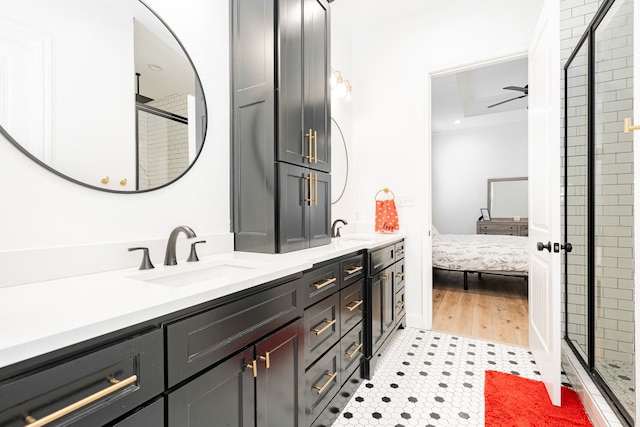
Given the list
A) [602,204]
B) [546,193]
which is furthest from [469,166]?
[546,193]

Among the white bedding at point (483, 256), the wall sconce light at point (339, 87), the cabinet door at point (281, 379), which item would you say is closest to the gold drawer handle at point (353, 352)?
the cabinet door at point (281, 379)

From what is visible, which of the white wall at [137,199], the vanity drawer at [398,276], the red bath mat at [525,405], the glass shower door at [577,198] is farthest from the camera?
the vanity drawer at [398,276]

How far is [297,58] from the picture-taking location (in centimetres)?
171

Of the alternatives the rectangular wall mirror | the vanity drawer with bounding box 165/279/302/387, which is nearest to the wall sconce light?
the vanity drawer with bounding box 165/279/302/387

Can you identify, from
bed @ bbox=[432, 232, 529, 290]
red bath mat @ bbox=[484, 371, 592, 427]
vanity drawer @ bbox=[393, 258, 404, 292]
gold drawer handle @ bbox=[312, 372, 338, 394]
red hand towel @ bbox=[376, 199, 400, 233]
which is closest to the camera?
gold drawer handle @ bbox=[312, 372, 338, 394]

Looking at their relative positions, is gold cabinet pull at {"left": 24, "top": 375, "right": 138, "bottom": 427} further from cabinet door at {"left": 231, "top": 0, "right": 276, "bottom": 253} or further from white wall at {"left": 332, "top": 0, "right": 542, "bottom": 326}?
white wall at {"left": 332, "top": 0, "right": 542, "bottom": 326}

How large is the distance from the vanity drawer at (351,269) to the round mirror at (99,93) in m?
0.98

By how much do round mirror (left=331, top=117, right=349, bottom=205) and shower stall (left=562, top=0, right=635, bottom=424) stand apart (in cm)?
177

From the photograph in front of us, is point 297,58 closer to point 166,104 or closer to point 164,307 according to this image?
point 166,104

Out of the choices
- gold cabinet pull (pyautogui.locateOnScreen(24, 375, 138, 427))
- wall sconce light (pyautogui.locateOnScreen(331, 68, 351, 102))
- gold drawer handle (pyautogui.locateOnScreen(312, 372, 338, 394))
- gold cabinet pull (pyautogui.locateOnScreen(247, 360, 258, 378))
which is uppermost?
wall sconce light (pyautogui.locateOnScreen(331, 68, 351, 102))

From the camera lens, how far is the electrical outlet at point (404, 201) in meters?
2.83

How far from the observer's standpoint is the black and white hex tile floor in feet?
5.18

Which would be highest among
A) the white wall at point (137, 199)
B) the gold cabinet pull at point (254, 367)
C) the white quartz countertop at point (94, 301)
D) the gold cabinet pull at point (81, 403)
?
the white wall at point (137, 199)

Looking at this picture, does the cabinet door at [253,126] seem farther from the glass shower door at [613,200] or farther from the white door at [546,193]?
the glass shower door at [613,200]
